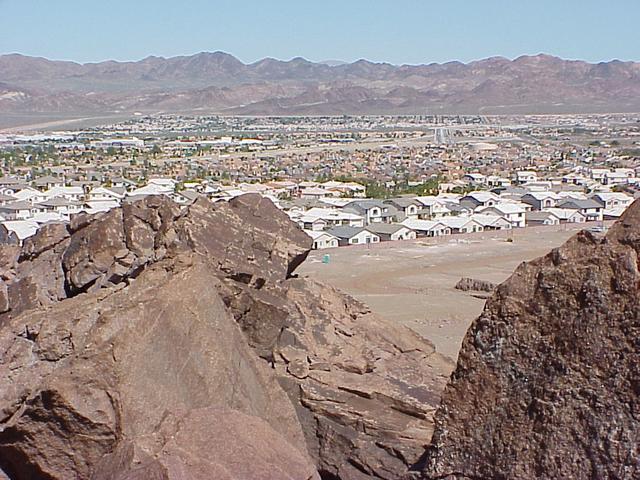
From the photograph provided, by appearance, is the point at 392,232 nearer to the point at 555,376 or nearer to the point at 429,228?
the point at 429,228

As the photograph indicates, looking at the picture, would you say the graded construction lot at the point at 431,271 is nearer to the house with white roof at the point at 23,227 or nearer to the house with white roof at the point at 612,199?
the house with white roof at the point at 612,199

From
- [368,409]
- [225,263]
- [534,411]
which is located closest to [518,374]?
[534,411]

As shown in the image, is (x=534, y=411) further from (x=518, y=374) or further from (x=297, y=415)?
(x=297, y=415)

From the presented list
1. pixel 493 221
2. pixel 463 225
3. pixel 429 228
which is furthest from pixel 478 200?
pixel 429 228

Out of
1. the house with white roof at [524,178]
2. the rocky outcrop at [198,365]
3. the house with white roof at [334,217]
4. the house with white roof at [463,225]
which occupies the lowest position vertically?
the house with white roof at [524,178]

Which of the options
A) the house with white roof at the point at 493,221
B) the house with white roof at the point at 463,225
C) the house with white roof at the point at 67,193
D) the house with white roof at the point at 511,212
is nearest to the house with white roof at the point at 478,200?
the house with white roof at the point at 511,212

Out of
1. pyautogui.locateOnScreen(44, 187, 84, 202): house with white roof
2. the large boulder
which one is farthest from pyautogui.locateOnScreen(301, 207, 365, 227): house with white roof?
the large boulder
